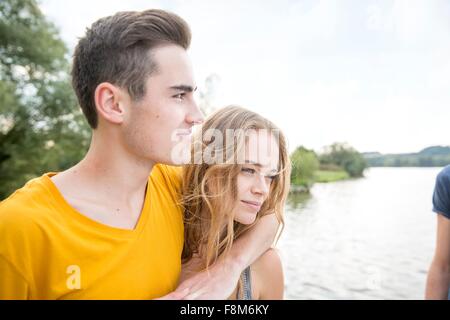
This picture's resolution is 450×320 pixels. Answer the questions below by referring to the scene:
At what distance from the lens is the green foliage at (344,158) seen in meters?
14.0

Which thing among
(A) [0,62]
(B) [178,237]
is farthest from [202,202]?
(A) [0,62]

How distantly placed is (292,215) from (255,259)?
1867cm

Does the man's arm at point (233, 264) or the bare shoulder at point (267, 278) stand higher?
the man's arm at point (233, 264)

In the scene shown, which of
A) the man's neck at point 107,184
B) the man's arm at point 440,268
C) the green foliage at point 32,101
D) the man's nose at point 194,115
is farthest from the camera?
the green foliage at point 32,101

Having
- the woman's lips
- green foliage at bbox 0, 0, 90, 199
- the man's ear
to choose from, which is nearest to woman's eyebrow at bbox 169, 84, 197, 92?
the man's ear

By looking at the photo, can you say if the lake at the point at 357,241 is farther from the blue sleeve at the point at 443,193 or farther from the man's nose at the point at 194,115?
the man's nose at the point at 194,115

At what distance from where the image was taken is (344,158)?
15641 millimetres

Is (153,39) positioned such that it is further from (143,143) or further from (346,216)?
(346,216)

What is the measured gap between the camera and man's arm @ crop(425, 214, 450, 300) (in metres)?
1.50

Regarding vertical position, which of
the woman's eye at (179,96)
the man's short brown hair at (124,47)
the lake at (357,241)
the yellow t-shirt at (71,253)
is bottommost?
the lake at (357,241)

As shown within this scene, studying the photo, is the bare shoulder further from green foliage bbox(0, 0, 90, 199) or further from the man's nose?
green foliage bbox(0, 0, 90, 199)

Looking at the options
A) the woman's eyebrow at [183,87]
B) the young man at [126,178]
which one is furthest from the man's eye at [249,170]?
the woman's eyebrow at [183,87]

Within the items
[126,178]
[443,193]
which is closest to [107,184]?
[126,178]

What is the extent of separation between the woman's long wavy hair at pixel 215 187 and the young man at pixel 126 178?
9 cm
